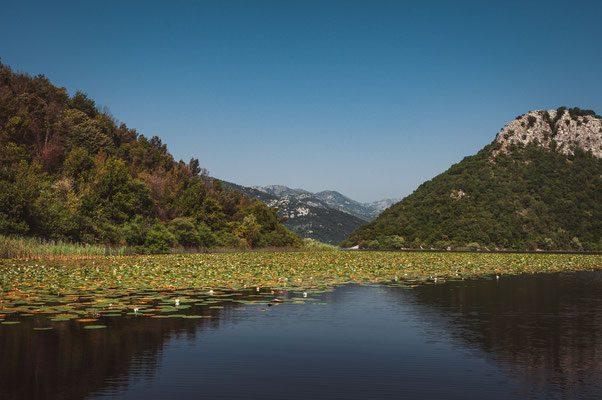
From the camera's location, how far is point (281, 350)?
1022 centimetres

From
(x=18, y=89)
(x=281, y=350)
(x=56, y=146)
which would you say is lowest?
(x=281, y=350)

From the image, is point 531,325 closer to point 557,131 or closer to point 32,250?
point 32,250

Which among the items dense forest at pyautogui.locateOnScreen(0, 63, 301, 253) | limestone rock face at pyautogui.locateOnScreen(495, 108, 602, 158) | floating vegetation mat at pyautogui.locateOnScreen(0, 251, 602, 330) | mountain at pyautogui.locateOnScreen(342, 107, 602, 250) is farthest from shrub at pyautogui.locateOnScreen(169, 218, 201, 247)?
limestone rock face at pyautogui.locateOnScreen(495, 108, 602, 158)

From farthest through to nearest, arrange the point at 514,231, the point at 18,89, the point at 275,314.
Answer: the point at 514,231 < the point at 18,89 < the point at 275,314

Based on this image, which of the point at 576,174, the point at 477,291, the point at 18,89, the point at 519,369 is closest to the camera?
the point at 519,369

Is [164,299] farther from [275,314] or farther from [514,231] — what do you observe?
[514,231]

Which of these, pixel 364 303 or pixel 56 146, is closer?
pixel 364 303

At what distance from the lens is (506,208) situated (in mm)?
124875

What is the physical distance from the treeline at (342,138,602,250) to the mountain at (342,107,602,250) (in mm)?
226

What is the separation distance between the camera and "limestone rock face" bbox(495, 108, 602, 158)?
144 meters

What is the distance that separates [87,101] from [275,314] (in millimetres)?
103773

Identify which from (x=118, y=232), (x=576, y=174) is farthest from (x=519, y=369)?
(x=576, y=174)

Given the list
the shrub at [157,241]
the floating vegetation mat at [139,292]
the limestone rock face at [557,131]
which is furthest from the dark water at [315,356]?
the limestone rock face at [557,131]

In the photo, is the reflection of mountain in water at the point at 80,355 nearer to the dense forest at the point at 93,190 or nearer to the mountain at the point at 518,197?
the dense forest at the point at 93,190
